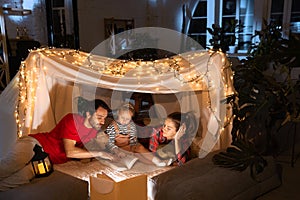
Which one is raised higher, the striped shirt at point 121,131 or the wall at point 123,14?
the wall at point 123,14

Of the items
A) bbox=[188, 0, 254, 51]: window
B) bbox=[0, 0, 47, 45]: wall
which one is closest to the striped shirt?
bbox=[0, 0, 47, 45]: wall

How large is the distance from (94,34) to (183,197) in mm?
4505

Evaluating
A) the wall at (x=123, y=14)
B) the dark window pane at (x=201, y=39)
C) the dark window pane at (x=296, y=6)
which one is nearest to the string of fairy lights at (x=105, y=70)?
the wall at (x=123, y=14)

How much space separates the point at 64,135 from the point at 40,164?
56 centimetres

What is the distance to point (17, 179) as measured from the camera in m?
1.90

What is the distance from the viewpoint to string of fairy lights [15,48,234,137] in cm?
258

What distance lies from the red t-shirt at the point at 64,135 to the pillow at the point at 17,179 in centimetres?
52

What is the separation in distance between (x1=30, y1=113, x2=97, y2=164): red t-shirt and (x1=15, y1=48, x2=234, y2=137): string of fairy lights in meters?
0.22

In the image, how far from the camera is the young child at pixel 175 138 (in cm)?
255

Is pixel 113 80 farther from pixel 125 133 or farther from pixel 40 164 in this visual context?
pixel 40 164

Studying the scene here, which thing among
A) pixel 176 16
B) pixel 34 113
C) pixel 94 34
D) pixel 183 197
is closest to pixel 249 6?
pixel 176 16

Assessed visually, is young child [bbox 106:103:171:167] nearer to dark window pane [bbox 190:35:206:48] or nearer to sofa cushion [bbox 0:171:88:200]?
Answer: sofa cushion [bbox 0:171:88:200]

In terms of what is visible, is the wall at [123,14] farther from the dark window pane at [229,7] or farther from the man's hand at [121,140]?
the man's hand at [121,140]

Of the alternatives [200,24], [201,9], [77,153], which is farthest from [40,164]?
[201,9]
